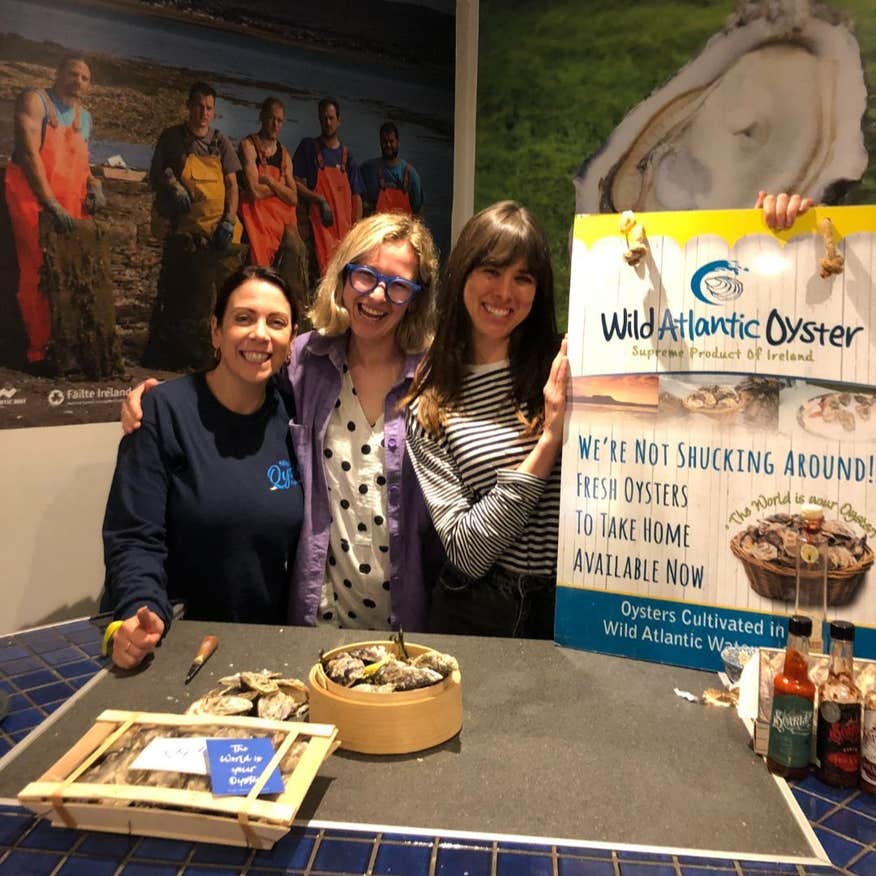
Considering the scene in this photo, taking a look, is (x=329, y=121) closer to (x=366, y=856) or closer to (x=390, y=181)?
(x=390, y=181)

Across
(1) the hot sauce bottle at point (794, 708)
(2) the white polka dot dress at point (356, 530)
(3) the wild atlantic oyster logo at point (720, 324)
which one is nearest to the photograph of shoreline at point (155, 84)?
(2) the white polka dot dress at point (356, 530)

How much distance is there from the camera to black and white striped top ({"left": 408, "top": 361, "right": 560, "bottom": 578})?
5.13 ft

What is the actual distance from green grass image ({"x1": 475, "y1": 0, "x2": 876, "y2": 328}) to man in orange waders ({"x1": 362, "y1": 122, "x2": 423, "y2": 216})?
282 millimetres

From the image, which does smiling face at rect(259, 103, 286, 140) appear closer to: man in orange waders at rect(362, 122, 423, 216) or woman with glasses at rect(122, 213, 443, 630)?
man in orange waders at rect(362, 122, 423, 216)

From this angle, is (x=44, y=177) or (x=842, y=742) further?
(x=44, y=177)

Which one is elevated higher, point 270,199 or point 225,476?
point 270,199

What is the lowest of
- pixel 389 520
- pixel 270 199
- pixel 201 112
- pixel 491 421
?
pixel 389 520

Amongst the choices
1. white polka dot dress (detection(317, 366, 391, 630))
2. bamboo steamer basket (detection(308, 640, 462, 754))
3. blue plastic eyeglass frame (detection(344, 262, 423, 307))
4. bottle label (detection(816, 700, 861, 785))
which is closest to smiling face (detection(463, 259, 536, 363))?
blue plastic eyeglass frame (detection(344, 262, 423, 307))

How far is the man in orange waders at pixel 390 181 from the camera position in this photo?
10.4 ft

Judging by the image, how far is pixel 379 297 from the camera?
1804mm

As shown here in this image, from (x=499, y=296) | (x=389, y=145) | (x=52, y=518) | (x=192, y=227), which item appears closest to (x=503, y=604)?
(x=499, y=296)

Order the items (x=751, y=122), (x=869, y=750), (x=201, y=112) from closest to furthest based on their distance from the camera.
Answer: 1. (x=869, y=750)
2. (x=201, y=112)
3. (x=751, y=122)

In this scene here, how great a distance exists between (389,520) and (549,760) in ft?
2.69

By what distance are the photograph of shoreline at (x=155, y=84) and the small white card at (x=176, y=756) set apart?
62.0 inches
